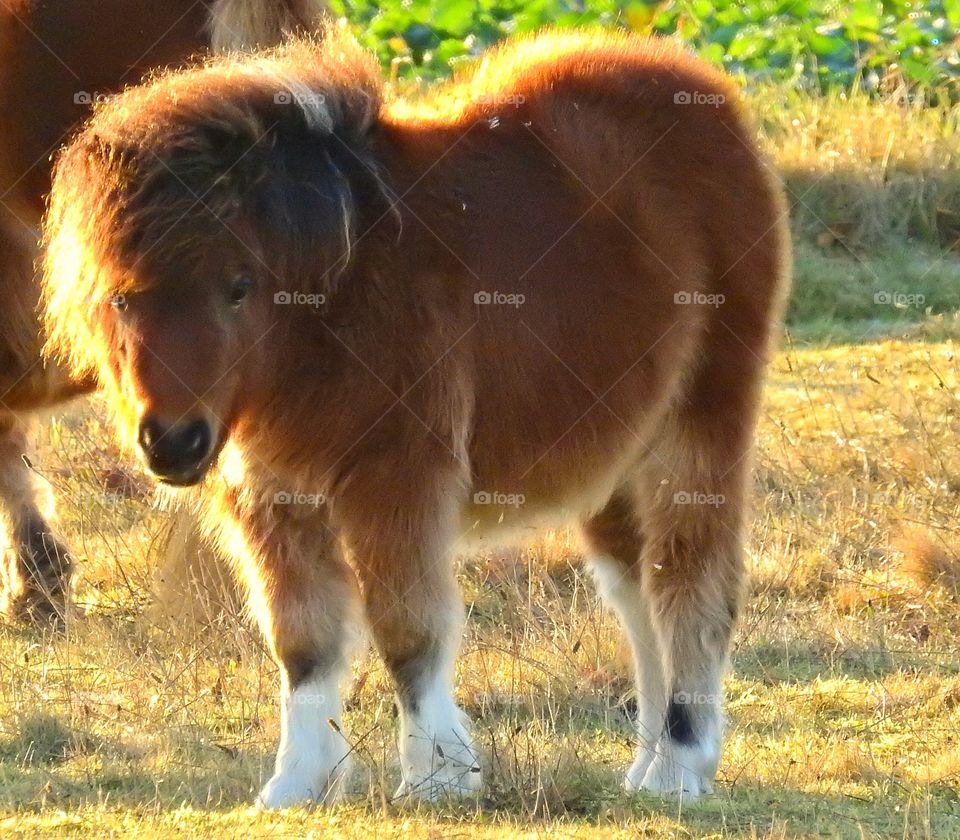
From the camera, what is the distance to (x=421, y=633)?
169 inches

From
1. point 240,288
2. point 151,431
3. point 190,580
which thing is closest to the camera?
point 151,431

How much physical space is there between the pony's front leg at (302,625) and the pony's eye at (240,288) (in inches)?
25.6

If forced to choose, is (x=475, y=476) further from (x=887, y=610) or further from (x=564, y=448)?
(x=887, y=610)

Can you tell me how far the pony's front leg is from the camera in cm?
446

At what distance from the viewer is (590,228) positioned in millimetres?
4703

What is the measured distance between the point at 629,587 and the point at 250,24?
2.26 metres

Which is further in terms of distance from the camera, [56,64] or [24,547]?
[24,547]

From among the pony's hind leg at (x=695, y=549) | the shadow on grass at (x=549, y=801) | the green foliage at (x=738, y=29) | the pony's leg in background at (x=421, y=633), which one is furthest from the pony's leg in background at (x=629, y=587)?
the green foliage at (x=738, y=29)

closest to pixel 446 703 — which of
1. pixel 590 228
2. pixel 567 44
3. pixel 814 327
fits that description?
pixel 590 228

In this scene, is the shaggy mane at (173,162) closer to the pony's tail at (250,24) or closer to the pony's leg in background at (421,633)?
the pony's leg in background at (421,633)

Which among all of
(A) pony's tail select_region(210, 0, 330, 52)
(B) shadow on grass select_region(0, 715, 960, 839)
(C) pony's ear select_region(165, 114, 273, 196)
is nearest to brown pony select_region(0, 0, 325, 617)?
(A) pony's tail select_region(210, 0, 330, 52)

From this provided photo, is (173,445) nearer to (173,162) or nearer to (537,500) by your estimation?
(173,162)

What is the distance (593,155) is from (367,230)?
2.87ft

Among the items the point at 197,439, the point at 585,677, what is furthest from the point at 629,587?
the point at 197,439
